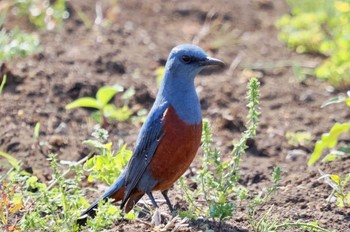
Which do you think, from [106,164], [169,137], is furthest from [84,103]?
[169,137]

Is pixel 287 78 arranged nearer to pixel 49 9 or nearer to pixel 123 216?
pixel 49 9

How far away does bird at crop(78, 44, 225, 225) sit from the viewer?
4.98 metres

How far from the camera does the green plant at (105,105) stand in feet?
20.6

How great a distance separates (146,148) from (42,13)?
3.85 meters

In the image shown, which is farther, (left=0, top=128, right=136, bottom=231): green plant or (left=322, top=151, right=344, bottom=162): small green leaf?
(left=322, top=151, right=344, bottom=162): small green leaf

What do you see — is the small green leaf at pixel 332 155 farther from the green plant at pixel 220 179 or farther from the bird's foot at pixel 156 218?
the bird's foot at pixel 156 218

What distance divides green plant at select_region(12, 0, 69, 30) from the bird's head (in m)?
3.60

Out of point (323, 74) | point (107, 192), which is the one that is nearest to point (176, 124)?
point (107, 192)

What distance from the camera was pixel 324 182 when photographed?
18.2ft

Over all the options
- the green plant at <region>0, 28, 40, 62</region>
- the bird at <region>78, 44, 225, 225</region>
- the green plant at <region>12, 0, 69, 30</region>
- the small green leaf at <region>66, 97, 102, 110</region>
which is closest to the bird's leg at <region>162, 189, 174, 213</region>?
the bird at <region>78, 44, 225, 225</region>

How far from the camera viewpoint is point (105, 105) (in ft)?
22.0

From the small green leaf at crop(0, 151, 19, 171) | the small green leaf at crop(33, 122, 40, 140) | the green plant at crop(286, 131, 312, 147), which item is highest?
the small green leaf at crop(0, 151, 19, 171)

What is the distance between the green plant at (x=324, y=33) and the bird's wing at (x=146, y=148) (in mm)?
2989

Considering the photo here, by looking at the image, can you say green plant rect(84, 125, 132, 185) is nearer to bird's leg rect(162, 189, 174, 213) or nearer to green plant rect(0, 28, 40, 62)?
bird's leg rect(162, 189, 174, 213)
